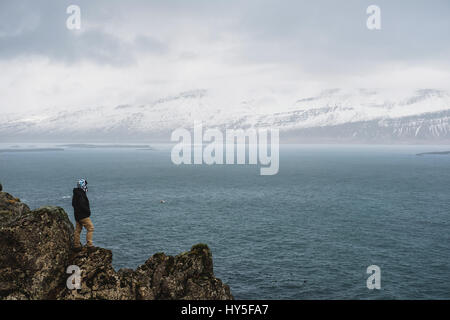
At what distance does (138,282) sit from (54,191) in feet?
383

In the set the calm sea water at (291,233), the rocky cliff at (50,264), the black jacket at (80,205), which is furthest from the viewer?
the calm sea water at (291,233)

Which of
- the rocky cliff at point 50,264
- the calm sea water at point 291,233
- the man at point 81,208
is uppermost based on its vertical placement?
the man at point 81,208

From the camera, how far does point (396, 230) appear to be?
73625 mm

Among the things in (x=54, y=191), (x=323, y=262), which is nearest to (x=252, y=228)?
(x=323, y=262)

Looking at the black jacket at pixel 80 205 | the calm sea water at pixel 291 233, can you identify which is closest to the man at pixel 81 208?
the black jacket at pixel 80 205

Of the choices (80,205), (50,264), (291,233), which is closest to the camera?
(80,205)

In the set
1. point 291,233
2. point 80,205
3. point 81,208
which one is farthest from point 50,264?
point 291,233

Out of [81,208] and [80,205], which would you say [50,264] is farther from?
[80,205]

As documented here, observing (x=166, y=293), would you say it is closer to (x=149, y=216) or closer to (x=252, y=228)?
(x=252, y=228)

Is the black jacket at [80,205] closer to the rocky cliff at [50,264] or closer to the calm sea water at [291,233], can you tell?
the rocky cliff at [50,264]

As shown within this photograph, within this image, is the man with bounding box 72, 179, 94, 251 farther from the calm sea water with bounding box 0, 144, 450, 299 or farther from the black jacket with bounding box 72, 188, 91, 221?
the calm sea water with bounding box 0, 144, 450, 299

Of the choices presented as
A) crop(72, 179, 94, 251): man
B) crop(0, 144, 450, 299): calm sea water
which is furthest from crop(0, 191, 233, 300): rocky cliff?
crop(0, 144, 450, 299): calm sea water
